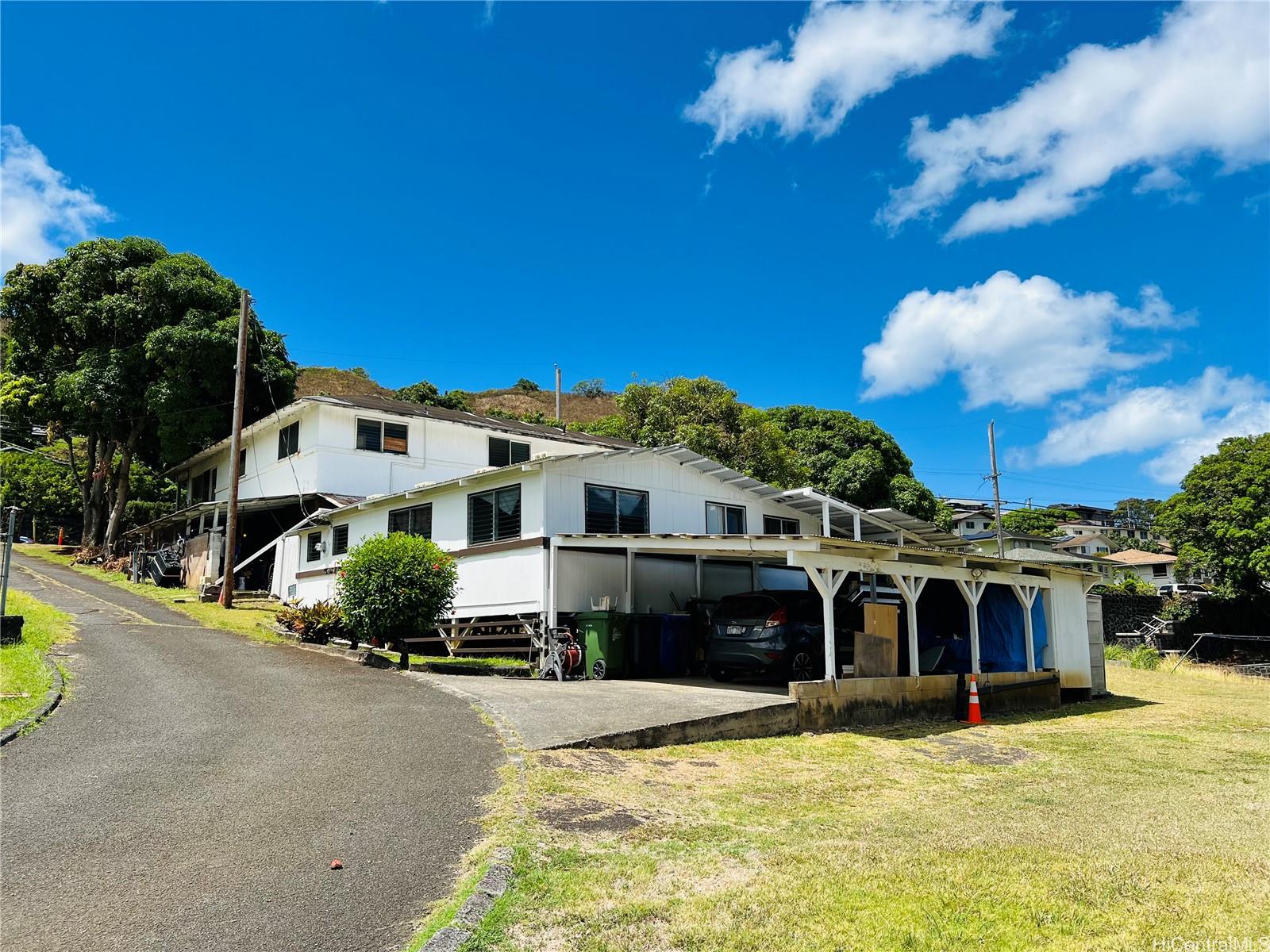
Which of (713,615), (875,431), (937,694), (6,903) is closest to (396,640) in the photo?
(713,615)

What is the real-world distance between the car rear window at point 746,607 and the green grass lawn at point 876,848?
3.76 meters

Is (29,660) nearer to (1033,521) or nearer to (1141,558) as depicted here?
(1141,558)

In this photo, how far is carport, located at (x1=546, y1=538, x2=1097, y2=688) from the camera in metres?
12.3

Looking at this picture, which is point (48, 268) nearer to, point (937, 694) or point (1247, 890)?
point (937, 694)

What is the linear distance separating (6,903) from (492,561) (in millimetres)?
13810

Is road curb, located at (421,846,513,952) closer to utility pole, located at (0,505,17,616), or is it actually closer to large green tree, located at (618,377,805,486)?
utility pole, located at (0,505,17,616)

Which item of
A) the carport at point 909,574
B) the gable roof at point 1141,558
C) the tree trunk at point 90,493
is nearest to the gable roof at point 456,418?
the carport at point 909,574

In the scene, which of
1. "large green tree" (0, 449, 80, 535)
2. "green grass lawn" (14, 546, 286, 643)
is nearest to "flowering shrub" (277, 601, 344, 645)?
"green grass lawn" (14, 546, 286, 643)

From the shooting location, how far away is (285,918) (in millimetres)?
4488

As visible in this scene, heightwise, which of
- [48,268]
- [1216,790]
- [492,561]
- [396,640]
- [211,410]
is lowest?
[1216,790]

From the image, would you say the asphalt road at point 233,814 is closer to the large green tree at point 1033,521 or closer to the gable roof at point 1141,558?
the gable roof at point 1141,558

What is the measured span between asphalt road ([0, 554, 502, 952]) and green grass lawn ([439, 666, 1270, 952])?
620 millimetres

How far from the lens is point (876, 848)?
597cm

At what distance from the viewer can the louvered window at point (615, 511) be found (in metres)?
18.5
